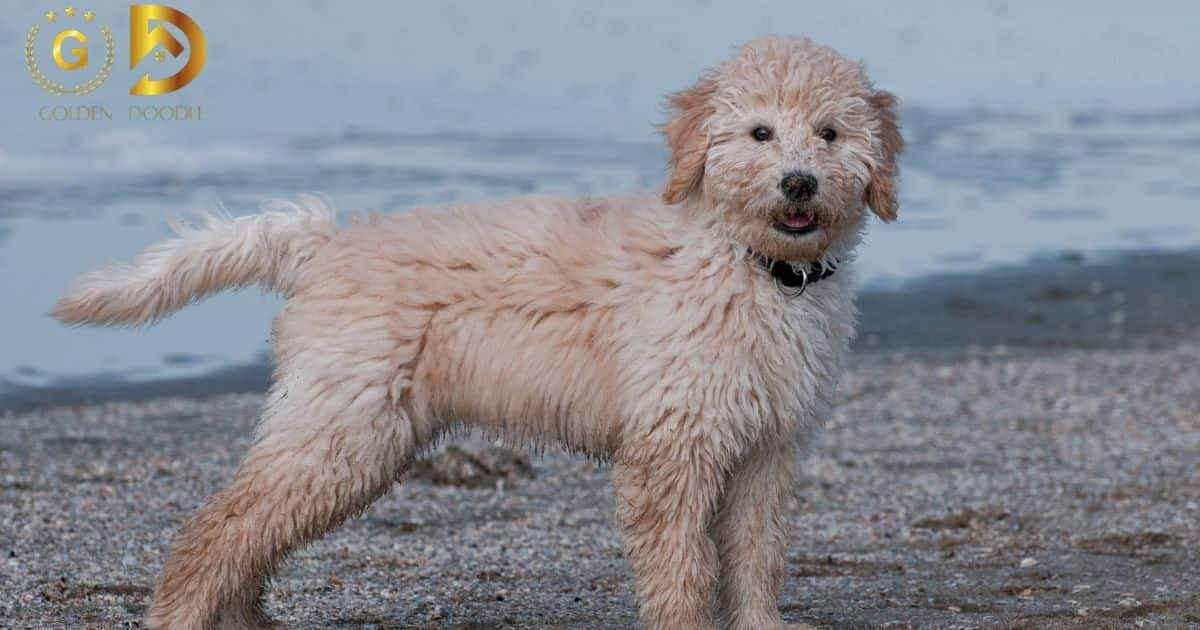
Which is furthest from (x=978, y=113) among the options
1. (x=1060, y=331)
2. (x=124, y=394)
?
(x=124, y=394)

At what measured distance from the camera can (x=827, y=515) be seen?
335 inches

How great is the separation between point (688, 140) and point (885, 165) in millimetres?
644

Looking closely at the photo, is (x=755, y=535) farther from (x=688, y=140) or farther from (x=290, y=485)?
(x=290, y=485)

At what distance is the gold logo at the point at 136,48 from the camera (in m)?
17.8

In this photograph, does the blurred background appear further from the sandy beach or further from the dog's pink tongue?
the dog's pink tongue

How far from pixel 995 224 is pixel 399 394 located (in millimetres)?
13465

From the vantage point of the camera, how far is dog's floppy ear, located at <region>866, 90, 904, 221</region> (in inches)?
225

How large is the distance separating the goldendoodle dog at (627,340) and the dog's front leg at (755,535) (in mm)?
16

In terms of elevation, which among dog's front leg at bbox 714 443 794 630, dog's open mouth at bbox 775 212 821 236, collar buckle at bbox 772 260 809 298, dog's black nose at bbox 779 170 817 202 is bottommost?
dog's front leg at bbox 714 443 794 630

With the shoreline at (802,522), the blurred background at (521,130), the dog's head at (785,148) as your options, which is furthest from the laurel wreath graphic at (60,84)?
the dog's head at (785,148)

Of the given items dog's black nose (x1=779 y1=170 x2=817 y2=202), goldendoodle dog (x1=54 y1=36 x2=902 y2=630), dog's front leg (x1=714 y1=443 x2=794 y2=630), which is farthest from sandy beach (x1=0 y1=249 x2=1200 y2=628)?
dog's black nose (x1=779 y1=170 x2=817 y2=202)

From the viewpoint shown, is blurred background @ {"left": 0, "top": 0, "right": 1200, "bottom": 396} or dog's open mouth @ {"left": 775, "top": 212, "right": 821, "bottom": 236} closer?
dog's open mouth @ {"left": 775, "top": 212, "right": 821, "bottom": 236}

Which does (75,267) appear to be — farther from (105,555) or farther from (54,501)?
(105,555)

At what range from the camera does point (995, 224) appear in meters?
18.2
